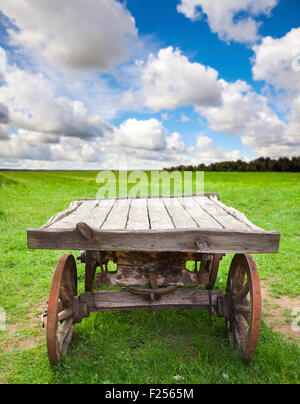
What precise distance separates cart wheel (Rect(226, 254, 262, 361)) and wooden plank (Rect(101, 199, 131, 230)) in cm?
150

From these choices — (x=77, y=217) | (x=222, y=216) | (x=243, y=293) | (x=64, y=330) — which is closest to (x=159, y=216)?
(x=222, y=216)

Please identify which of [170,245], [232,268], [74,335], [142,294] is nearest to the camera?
[170,245]

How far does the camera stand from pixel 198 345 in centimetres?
355

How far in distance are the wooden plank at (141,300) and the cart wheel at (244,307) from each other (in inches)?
13.0

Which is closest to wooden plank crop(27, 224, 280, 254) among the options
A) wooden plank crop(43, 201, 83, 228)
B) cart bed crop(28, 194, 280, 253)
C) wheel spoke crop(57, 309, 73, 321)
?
cart bed crop(28, 194, 280, 253)

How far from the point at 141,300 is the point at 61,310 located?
0.97 metres

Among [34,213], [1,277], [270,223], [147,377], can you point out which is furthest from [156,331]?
[34,213]

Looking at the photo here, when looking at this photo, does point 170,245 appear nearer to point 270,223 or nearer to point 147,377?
point 147,377

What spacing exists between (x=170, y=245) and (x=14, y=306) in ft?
11.1

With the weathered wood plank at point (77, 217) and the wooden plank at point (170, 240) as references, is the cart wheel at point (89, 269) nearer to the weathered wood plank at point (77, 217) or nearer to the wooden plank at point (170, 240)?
the weathered wood plank at point (77, 217)

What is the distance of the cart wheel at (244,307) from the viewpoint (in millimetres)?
3008

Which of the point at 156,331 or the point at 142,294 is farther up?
the point at 142,294
